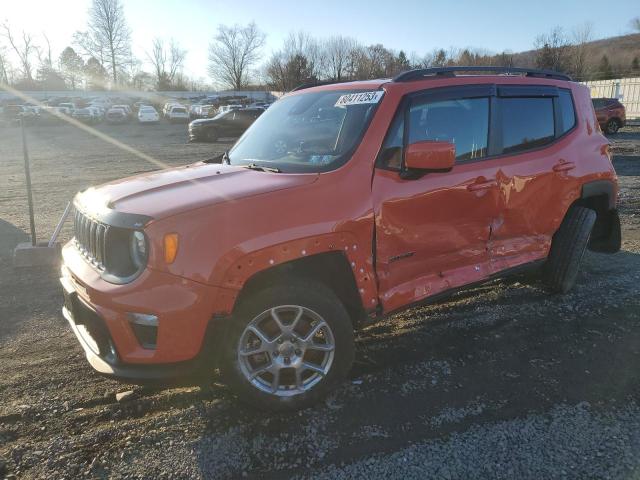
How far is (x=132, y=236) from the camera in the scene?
267 centimetres

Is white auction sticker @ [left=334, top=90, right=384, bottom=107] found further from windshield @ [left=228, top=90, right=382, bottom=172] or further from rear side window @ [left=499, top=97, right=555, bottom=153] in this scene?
rear side window @ [left=499, top=97, right=555, bottom=153]

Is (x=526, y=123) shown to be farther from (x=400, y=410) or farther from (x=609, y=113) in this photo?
(x=609, y=113)

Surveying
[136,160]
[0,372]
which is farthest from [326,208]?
[136,160]

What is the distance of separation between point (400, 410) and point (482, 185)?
1739 mm

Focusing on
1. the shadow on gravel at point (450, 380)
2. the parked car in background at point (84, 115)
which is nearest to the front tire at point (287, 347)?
the shadow on gravel at point (450, 380)

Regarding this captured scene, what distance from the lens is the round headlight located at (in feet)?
8.37

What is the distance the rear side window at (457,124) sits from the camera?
3462 mm

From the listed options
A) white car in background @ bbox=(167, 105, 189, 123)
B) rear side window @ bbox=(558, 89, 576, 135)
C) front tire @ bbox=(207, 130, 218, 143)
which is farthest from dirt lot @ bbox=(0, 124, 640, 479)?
white car in background @ bbox=(167, 105, 189, 123)

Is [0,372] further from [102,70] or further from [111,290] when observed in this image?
[102,70]

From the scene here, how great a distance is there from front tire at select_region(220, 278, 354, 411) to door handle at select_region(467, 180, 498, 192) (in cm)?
137

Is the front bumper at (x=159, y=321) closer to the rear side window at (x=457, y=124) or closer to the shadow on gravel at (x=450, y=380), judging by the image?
the shadow on gravel at (x=450, y=380)

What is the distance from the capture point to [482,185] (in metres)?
3.63

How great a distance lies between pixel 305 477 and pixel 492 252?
7.50ft

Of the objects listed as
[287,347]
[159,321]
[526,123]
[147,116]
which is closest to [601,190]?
[526,123]
